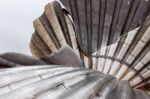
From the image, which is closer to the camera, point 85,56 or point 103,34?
point 85,56

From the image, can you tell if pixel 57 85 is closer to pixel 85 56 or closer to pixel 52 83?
pixel 52 83

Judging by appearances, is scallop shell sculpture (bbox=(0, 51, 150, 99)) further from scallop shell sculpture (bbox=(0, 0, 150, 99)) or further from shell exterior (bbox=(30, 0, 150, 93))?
shell exterior (bbox=(30, 0, 150, 93))

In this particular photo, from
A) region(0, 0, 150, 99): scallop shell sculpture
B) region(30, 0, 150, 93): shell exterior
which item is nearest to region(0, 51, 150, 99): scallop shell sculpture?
region(0, 0, 150, 99): scallop shell sculpture

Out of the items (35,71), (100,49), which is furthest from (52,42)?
(35,71)

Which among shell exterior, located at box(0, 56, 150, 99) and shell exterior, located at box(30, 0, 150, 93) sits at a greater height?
shell exterior, located at box(0, 56, 150, 99)

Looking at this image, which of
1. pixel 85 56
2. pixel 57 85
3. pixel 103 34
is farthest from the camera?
pixel 103 34

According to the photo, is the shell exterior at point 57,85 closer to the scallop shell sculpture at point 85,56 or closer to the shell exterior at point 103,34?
the scallop shell sculpture at point 85,56

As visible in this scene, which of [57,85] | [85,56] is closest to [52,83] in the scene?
[57,85]

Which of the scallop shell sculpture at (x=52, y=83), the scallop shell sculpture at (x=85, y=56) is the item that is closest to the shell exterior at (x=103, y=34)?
the scallop shell sculpture at (x=85, y=56)
